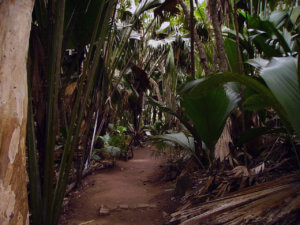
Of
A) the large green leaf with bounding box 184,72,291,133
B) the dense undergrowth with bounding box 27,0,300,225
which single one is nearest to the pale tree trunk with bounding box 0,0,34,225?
the dense undergrowth with bounding box 27,0,300,225

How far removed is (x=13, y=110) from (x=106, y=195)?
187cm

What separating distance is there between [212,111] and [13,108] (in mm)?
1534

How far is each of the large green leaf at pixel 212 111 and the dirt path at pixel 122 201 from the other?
75cm

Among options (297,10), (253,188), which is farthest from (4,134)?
(297,10)

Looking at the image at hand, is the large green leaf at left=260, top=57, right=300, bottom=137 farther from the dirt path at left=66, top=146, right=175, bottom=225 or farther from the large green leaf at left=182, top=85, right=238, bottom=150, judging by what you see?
the dirt path at left=66, top=146, right=175, bottom=225

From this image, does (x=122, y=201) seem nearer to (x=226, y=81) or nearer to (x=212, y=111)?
(x=212, y=111)

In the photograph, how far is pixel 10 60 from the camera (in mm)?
931

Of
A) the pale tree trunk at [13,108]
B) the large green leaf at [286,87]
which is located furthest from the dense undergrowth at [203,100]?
the pale tree trunk at [13,108]

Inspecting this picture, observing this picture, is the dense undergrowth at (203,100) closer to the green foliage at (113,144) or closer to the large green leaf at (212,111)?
the large green leaf at (212,111)

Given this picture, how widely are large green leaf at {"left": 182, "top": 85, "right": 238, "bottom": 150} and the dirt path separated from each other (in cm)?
75

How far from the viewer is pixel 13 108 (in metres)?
0.92

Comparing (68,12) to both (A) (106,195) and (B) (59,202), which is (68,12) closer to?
(B) (59,202)

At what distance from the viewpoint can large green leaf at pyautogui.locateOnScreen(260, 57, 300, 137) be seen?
1065mm

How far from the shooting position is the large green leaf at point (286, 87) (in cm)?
107
